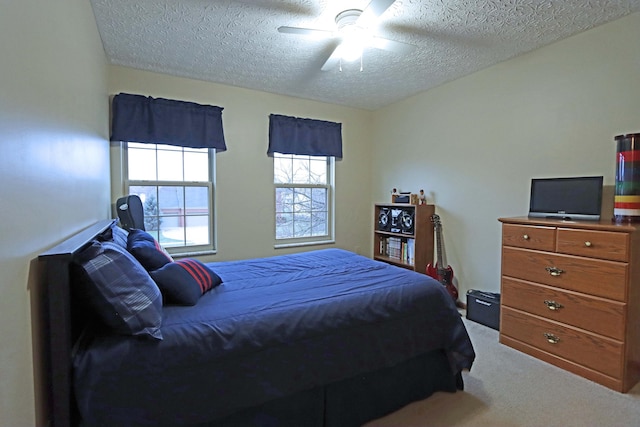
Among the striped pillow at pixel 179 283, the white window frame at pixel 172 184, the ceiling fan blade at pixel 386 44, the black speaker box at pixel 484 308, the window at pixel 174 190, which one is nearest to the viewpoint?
the striped pillow at pixel 179 283

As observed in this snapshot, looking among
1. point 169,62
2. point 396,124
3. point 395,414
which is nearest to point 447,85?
point 396,124

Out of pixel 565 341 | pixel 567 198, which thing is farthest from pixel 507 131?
pixel 565 341

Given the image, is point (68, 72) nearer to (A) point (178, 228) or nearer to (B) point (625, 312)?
(A) point (178, 228)

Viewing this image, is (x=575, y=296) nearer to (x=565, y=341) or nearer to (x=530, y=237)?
(x=565, y=341)

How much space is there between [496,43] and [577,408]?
263 centimetres

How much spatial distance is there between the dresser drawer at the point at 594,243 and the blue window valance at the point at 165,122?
3.16m

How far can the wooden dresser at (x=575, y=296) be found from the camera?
1981mm

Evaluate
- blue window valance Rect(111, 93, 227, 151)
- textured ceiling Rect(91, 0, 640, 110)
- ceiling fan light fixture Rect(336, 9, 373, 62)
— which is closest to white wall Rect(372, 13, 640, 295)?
textured ceiling Rect(91, 0, 640, 110)

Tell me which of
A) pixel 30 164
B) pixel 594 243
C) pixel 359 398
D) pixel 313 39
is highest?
pixel 313 39

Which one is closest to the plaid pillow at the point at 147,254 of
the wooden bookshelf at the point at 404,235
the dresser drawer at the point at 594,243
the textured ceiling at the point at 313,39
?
the textured ceiling at the point at 313,39

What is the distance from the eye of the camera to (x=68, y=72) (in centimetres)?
152

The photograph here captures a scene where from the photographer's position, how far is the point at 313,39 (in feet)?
8.33

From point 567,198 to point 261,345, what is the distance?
251cm

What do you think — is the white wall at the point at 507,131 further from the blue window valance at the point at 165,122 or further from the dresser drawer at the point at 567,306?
the blue window valance at the point at 165,122
